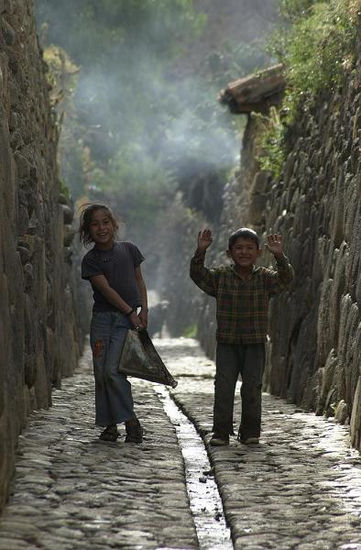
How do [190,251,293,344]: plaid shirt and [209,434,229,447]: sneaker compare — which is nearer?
[209,434,229,447]: sneaker

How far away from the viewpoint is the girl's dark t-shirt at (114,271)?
24.4ft

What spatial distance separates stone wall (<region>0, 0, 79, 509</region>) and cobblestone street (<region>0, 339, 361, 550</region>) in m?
0.22

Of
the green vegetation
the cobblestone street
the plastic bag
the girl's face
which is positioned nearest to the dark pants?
the cobblestone street

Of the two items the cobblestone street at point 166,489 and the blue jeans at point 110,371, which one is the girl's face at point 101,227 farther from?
the cobblestone street at point 166,489

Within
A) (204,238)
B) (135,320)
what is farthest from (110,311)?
(204,238)

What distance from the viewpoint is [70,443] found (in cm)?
709

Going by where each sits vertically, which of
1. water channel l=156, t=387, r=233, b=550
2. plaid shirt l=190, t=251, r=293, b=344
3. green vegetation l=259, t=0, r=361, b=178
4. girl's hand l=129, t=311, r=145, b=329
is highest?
green vegetation l=259, t=0, r=361, b=178

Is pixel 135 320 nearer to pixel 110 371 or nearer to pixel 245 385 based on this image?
pixel 110 371

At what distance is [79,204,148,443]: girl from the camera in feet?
23.9

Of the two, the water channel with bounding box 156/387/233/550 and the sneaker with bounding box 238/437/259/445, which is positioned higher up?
the sneaker with bounding box 238/437/259/445

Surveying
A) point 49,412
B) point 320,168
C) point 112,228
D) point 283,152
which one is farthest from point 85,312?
point 112,228

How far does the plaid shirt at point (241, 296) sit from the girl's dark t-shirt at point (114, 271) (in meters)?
0.41

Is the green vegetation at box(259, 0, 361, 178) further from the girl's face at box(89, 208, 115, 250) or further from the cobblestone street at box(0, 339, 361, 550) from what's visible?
the cobblestone street at box(0, 339, 361, 550)

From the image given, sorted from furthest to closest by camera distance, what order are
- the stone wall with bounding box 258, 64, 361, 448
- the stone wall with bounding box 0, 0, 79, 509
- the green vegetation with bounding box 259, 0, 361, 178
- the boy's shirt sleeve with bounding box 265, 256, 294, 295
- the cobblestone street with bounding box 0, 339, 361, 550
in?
the green vegetation with bounding box 259, 0, 361, 178, the stone wall with bounding box 258, 64, 361, 448, the boy's shirt sleeve with bounding box 265, 256, 294, 295, the stone wall with bounding box 0, 0, 79, 509, the cobblestone street with bounding box 0, 339, 361, 550
